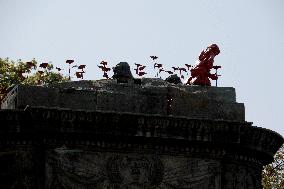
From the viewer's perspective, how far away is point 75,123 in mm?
16500

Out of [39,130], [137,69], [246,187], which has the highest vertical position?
[137,69]

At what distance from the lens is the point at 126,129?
653 inches

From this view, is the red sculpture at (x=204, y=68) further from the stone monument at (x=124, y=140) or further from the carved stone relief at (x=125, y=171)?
the carved stone relief at (x=125, y=171)

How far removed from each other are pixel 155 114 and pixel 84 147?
60.6 inches

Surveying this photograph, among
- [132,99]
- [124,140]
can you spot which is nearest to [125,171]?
[124,140]

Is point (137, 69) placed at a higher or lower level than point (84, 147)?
higher

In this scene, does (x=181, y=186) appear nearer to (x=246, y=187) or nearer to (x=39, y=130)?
(x=246, y=187)

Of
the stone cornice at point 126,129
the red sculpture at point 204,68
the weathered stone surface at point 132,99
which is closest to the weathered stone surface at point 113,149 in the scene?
the stone cornice at point 126,129

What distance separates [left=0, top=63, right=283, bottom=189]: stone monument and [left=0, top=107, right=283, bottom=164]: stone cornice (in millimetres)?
19

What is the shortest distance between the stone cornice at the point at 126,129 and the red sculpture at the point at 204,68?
170cm

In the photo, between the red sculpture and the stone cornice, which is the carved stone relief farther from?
the red sculpture

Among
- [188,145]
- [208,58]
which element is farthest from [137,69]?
[188,145]

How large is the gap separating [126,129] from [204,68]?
2.73 metres

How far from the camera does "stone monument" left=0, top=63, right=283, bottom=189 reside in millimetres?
16438
